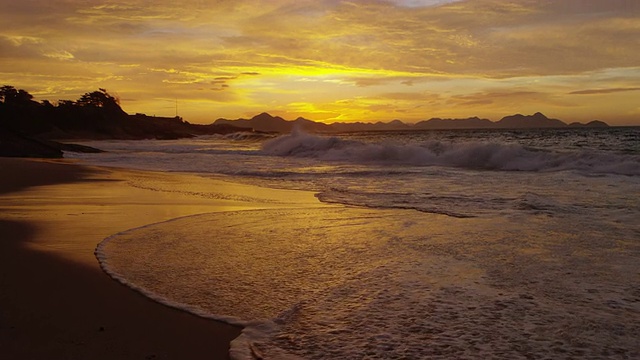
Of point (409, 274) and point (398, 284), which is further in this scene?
point (409, 274)

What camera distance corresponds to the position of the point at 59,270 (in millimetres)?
4559

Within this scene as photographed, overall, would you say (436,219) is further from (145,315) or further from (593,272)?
(145,315)

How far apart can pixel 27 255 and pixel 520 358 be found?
4611 millimetres

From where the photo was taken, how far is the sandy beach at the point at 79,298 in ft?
9.77

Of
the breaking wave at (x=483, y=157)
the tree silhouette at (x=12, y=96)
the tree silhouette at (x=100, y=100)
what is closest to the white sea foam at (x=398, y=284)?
the breaking wave at (x=483, y=157)

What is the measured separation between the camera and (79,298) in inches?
151

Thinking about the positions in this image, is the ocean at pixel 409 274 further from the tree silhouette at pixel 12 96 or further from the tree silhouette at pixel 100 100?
the tree silhouette at pixel 100 100

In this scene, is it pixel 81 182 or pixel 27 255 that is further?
pixel 81 182

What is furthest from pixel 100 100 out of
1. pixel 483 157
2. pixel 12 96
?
pixel 483 157

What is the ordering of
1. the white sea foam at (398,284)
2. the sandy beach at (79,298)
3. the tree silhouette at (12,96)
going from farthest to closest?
the tree silhouette at (12,96)
the white sea foam at (398,284)
the sandy beach at (79,298)

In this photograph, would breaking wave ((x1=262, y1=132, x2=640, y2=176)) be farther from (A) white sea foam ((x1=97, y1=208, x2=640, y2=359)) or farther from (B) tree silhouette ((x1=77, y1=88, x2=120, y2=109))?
(B) tree silhouette ((x1=77, y1=88, x2=120, y2=109))

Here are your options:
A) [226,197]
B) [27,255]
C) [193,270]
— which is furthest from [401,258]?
[226,197]

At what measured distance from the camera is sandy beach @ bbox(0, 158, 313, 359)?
2979 millimetres

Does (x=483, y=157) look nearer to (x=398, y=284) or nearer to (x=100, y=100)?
(x=398, y=284)
